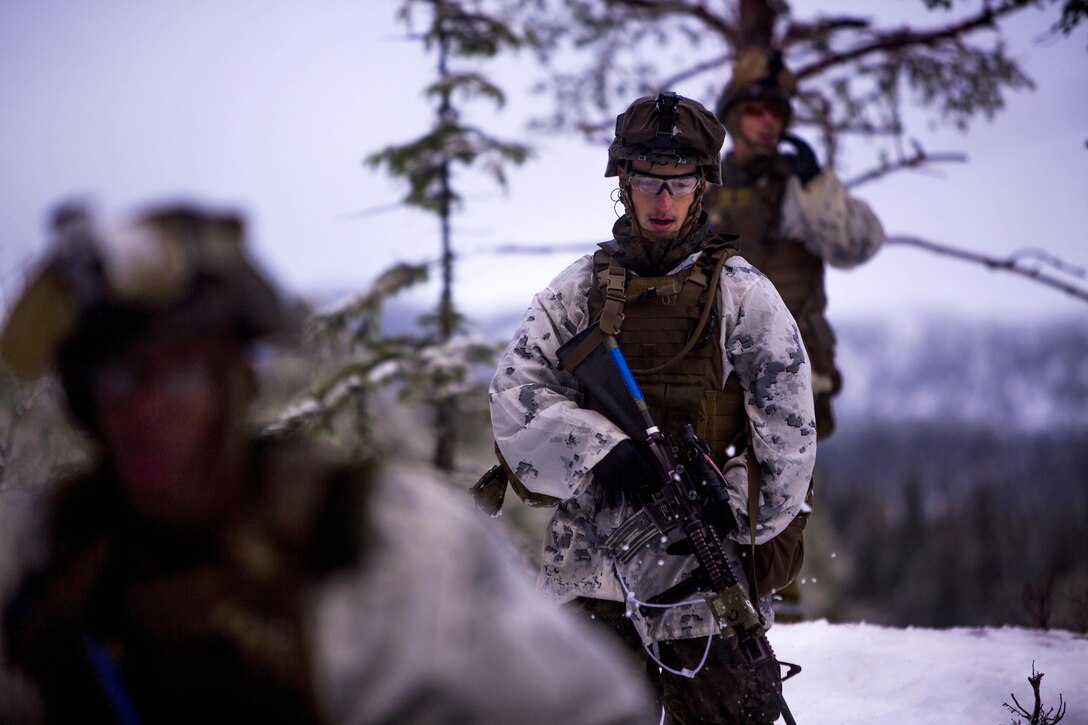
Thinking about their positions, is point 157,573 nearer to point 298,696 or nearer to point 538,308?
point 298,696

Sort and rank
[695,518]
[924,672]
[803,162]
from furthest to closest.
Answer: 1. [803,162]
2. [924,672]
3. [695,518]

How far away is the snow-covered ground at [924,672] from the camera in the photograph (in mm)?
4527

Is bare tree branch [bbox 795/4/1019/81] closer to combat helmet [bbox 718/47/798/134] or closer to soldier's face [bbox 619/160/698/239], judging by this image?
combat helmet [bbox 718/47/798/134]

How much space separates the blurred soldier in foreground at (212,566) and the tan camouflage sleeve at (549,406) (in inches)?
67.6

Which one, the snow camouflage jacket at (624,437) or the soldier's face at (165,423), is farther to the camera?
the snow camouflage jacket at (624,437)

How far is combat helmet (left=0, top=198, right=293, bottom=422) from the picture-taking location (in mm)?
1111

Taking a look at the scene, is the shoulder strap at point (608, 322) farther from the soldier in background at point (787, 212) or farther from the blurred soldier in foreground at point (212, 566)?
the soldier in background at point (787, 212)

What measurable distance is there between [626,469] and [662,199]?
946mm

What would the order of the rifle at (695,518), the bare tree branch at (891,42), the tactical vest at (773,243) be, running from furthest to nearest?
the bare tree branch at (891,42) < the tactical vest at (773,243) < the rifle at (695,518)

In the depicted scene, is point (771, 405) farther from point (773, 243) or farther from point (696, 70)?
point (696, 70)

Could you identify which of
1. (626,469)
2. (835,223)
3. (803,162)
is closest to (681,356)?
(626,469)

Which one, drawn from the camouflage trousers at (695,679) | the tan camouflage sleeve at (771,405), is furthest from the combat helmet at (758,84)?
the camouflage trousers at (695,679)

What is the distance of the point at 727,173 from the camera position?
5.50 m

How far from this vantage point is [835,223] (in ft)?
16.9
